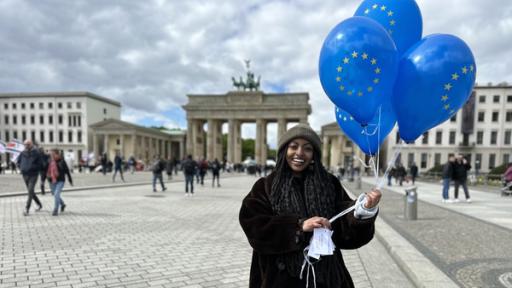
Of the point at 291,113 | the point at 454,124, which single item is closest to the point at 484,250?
the point at 291,113

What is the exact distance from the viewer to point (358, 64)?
2213 mm

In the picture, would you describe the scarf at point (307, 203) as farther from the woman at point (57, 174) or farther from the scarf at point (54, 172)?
the scarf at point (54, 172)

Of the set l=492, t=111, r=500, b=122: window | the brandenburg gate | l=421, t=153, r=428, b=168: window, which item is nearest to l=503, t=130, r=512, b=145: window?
l=492, t=111, r=500, b=122: window

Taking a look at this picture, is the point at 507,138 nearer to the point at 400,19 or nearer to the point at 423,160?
the point at 423,160

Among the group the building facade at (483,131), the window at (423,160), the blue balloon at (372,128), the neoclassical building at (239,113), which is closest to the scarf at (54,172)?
the blue balloon at (372,128)

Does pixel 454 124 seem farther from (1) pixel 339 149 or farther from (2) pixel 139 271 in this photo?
(2) pixel 139 271

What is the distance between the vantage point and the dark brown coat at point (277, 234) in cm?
187

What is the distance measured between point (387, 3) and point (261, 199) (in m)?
2.22

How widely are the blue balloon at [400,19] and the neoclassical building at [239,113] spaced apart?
54.9 m

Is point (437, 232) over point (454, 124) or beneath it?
beneath

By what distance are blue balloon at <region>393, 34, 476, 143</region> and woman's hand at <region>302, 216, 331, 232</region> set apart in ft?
4.00

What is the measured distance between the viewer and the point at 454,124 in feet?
187

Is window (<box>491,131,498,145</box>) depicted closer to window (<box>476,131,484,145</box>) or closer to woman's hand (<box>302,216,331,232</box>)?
window (<box>476,131,484,145</box>)

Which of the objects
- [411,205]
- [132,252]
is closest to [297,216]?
[132,252]
